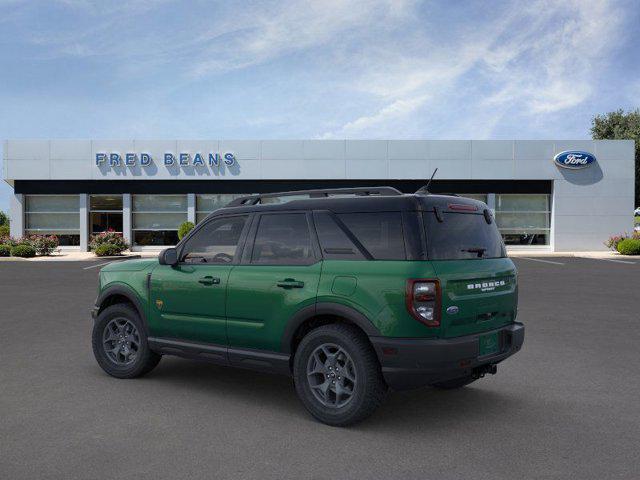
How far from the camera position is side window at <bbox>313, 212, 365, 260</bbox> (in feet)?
15.8

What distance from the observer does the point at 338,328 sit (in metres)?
4.76

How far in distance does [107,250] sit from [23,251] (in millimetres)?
4011

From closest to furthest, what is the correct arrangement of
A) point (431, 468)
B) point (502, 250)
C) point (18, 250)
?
point (431, 468) < point (502, 250) < point (18, 250)

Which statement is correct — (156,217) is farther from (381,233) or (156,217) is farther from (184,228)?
(381,233)

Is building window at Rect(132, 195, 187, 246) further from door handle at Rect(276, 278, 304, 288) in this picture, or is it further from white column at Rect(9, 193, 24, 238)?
door handle at Rect(276, 278, 304, 288)

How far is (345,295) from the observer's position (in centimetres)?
468

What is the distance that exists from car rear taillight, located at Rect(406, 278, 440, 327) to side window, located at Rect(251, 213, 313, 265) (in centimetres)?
101

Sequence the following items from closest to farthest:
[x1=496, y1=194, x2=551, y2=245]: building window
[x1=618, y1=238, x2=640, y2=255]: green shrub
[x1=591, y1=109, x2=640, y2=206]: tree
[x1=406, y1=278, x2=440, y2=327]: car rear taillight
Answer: [x1=406, y1=278, x2=440, y2=327]: car rear taillight, [x1=618, y1=238, x2=640, y2=255]: green shrub, [x1=496, y1=194, x2=551, y2=245]: building window, [x1=591, y1=109, x2=640, y2=206]: tree

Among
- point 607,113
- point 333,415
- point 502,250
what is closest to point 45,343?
point 333,415

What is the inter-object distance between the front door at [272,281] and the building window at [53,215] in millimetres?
33735

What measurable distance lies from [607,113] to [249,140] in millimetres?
40670

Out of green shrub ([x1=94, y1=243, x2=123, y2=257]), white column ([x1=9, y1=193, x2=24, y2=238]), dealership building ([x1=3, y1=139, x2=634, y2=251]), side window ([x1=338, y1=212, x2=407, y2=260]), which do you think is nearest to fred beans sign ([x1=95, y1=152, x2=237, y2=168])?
dealership building ([x1=3, y1=139, x2=634, y2=251])

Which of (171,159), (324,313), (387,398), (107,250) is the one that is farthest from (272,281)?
(171,159)

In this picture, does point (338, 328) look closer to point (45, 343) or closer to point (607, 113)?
point (45, 343)
